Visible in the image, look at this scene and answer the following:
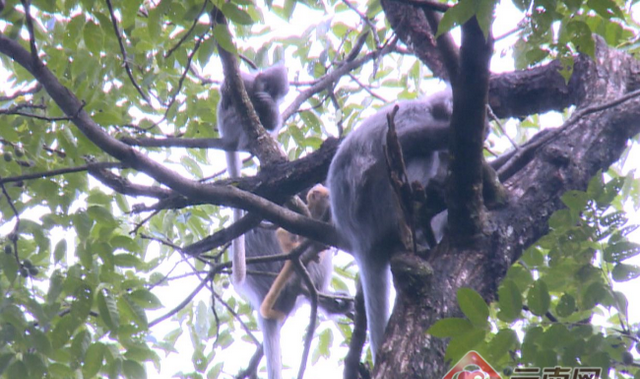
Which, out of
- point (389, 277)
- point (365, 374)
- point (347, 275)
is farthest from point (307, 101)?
point (365, 374)

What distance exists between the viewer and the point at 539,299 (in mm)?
1654

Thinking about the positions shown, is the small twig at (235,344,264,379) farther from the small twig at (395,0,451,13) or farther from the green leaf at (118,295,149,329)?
the small twig at (395,0,451,13)

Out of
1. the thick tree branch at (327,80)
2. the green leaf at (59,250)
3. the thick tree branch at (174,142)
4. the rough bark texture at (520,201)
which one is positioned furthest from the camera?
the thick tree branch at (327,80)

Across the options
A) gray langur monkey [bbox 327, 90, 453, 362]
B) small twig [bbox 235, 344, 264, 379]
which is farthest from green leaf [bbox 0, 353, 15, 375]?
gray langur monkey [bbox 327, 90, 453, 362]

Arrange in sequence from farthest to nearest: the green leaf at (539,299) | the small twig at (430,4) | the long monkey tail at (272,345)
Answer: the long monkey tail at (272,345) < the small twig at (430,4) < the green leaf at (539,299)

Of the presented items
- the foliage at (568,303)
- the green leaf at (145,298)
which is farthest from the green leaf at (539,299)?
the green leaf at (145,298)

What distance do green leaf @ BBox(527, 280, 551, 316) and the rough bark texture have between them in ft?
0.89

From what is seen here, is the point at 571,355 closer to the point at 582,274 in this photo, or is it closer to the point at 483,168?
the point at 582,274

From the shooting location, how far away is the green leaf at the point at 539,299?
165 centimetres

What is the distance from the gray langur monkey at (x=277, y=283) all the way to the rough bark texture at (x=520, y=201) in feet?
4.77

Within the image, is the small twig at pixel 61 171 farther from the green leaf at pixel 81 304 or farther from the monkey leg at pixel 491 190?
the monkey leg at pixel 491 190

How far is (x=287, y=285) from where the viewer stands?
4066mm

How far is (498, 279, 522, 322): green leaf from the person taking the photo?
160 cm

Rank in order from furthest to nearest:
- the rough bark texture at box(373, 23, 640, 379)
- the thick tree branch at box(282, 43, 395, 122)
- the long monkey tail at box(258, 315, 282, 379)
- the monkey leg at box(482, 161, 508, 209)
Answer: the thick tree branch at box(282, 43, 395, 122) → the long monkey tail at box(258, 315, 282, 379) → the monkey leg at box(482, 161, 508, 209) → the rough bark texture at box(373, 23, 640, 379)
